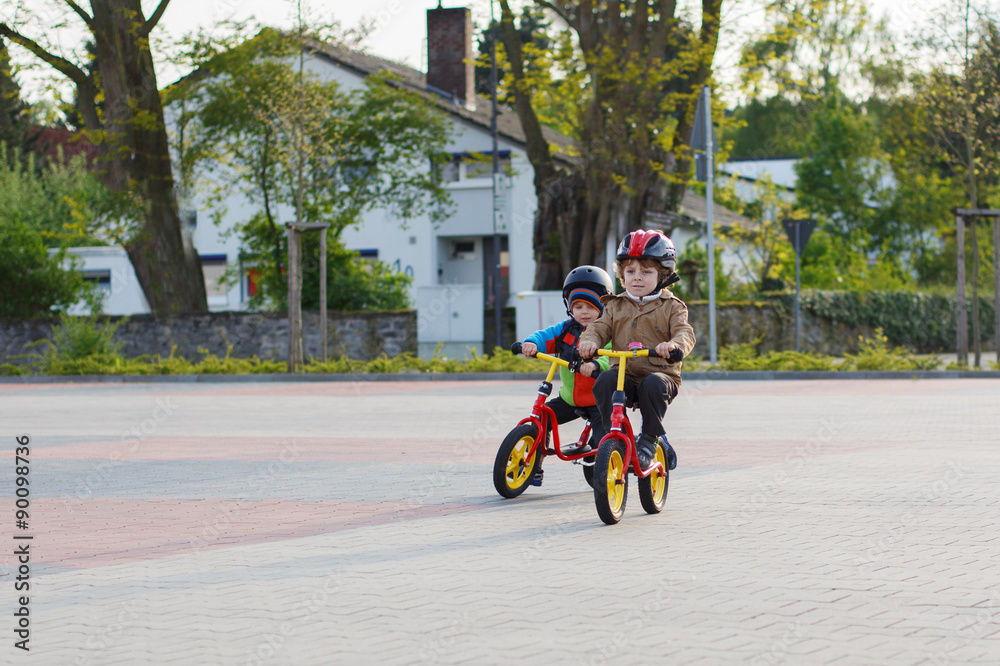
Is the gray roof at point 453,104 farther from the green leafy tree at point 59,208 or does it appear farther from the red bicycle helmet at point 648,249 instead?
the red bicycle helmet at point 648,249

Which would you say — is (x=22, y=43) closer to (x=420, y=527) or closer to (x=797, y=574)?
(x=420, y=527)

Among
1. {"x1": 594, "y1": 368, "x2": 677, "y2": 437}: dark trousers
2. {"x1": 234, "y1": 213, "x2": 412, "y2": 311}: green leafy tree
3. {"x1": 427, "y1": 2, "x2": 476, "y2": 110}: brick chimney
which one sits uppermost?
{"x1": 427, "y1": 2, "x2": 476, "y2": 110}: brick chimney

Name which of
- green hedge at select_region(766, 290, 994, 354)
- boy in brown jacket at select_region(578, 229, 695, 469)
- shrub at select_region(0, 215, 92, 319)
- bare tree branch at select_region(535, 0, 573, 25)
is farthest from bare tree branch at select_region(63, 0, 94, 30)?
boy in brown jacket at select_region(578, 229, 695, 469)

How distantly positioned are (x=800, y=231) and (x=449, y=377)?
23.1 feet

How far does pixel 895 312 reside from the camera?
99.8ft

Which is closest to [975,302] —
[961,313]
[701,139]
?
[961,313]

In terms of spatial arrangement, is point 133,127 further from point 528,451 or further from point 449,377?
point 528,451

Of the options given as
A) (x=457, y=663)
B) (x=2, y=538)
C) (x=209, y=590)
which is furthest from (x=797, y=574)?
(x=2, y=538)

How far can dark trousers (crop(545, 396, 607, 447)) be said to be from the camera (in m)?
7.06

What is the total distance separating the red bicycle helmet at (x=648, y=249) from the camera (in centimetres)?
640

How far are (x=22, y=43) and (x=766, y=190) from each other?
2151 centimetres

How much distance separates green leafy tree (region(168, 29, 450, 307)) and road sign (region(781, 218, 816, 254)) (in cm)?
976

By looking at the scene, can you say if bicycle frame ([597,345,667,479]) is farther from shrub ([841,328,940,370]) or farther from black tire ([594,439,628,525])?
shrub ([841,328,940,370])

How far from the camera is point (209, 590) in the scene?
15.9 ft
